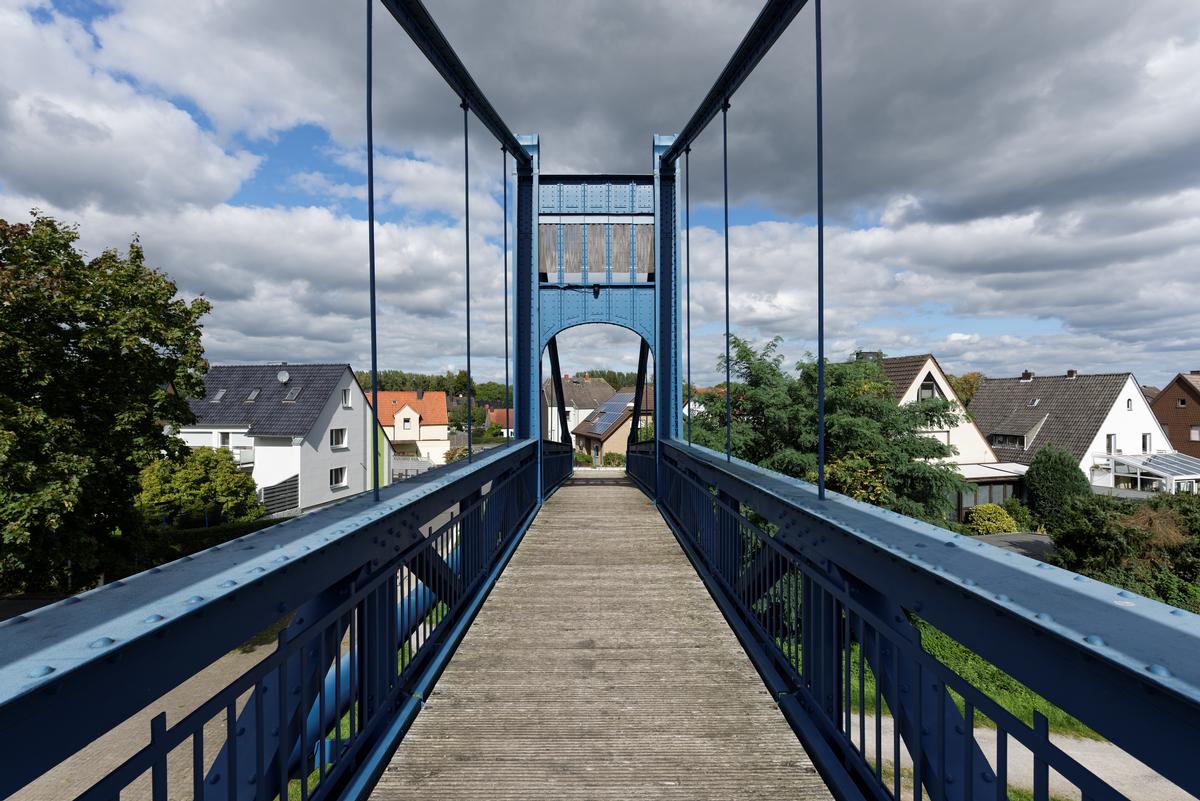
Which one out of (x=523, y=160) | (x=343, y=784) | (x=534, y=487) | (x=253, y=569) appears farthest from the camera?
(x=523, y=160)

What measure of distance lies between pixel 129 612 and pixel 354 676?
45.8 inches

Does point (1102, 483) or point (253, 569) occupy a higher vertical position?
point (253, 569)

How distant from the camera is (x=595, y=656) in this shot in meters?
3.50

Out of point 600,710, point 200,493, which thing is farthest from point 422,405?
point 600,710

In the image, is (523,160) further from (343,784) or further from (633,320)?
(343,784)

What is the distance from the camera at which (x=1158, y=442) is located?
2695 centimetres

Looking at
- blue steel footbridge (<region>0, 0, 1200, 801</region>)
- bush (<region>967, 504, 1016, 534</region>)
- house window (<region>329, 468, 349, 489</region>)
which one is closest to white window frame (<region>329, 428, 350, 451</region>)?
house window (<region>329, 468, 349, 489</region>)

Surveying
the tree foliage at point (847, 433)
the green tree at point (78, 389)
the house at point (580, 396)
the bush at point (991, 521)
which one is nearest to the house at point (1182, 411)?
the bush at point (991, 521)

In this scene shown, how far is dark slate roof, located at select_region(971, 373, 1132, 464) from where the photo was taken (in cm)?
2558

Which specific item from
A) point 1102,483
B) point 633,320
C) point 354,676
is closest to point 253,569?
point 354,676

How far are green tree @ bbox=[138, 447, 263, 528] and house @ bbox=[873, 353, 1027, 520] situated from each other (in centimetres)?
2226

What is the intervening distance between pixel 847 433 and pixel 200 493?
18934mm

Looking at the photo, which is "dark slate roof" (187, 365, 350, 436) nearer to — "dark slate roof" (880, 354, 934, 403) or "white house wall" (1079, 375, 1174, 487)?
"dark slate roof" (880, 354, 934, 403)

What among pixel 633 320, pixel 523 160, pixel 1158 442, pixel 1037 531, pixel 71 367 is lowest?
pixel 1037 531
